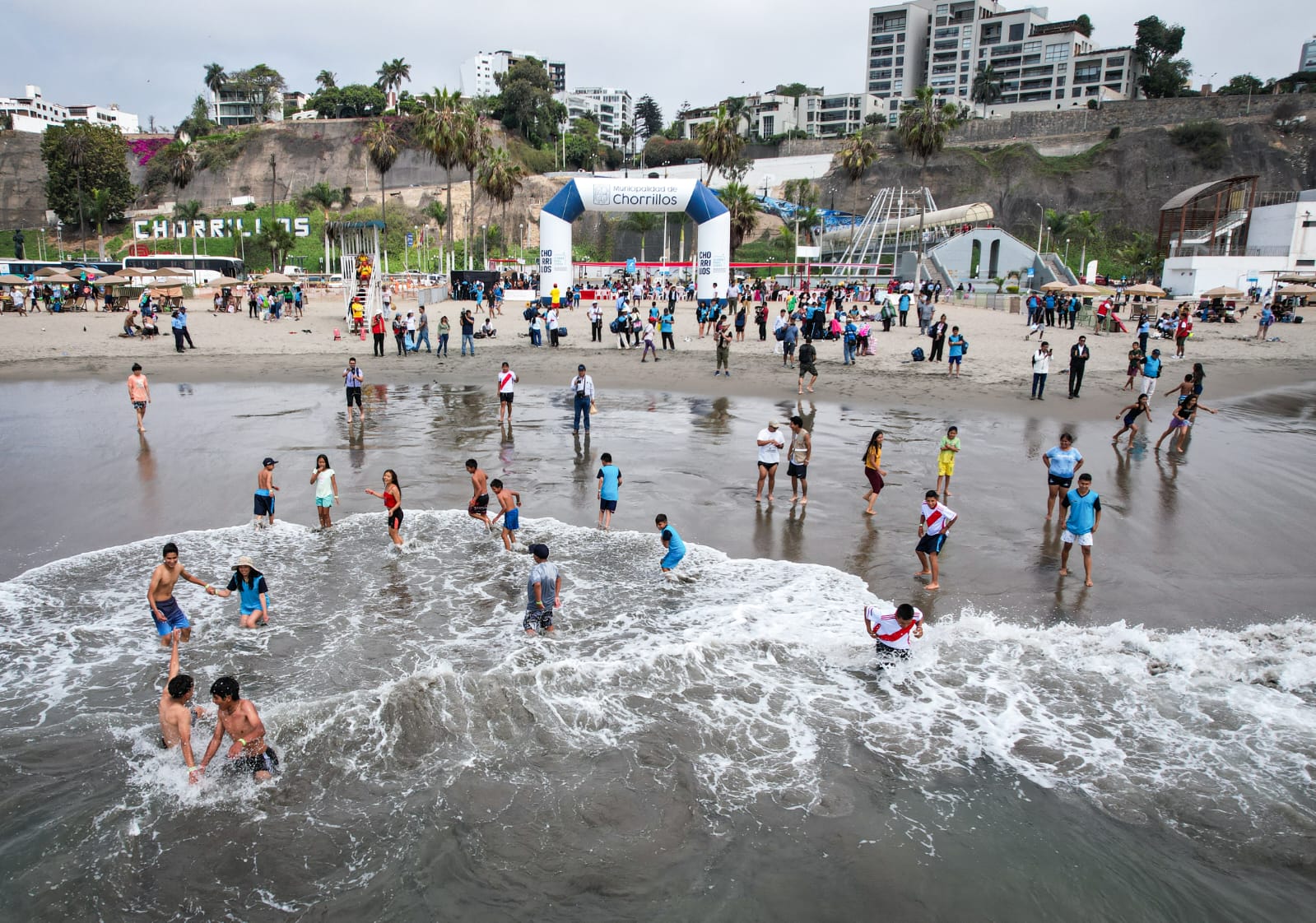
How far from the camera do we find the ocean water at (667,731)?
5.15 m

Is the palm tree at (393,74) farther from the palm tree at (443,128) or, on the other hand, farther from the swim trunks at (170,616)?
the swim trunks at (170,616)

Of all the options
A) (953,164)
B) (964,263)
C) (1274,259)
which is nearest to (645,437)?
(964,263)

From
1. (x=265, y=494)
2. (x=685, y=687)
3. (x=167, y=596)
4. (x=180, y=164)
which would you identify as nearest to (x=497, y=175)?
(x=180, y=164)

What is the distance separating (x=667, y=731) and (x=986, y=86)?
12323cm

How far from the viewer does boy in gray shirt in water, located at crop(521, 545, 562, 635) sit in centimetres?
807

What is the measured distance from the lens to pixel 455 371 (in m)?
23.9

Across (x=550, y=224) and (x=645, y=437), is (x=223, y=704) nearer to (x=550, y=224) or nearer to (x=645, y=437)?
(x=645, y=437)

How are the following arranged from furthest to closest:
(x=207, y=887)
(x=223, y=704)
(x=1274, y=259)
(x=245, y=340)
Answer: (x=1274, y=259), (x=245, y=340), (x=223, y=704), (x=207, y=887)

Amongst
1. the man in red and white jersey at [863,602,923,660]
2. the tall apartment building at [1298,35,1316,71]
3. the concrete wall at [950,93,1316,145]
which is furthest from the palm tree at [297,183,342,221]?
the tall apartment building at [1298,35,1316,71]

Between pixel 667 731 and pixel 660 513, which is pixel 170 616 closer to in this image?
pixel 667 731

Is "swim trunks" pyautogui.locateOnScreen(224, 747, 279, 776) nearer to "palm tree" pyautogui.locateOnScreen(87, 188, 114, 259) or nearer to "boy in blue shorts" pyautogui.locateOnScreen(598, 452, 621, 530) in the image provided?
"boy in blue shorts" pyautogui.locateOnScreen(598, 452, 621, 530)

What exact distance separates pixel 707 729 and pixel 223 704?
12.4 feet

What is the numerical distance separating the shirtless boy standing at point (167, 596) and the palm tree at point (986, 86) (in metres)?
119

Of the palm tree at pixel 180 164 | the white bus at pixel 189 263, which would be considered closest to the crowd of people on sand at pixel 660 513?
the white bus at pixel 189 263
